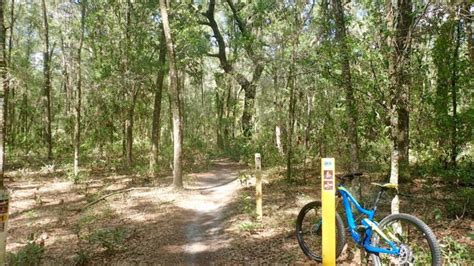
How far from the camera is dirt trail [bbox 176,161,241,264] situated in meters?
6.65

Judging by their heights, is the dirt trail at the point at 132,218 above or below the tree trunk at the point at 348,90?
below

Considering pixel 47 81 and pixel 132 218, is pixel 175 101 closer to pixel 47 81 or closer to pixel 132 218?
pixel 132 218

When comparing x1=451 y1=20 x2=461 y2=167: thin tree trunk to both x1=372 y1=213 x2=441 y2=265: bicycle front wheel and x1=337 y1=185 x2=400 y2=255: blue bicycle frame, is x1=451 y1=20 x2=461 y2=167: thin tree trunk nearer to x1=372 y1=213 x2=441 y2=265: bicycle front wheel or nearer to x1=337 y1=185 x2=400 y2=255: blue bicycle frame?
x1=372 y1=213 x2=441 y2=265: bicycle front wheel

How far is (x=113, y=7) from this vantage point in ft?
52.4

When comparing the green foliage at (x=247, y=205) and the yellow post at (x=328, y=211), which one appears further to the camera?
the green foliage at (x=247, y=205)

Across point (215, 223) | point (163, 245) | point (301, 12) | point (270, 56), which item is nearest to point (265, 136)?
point (270, 56)

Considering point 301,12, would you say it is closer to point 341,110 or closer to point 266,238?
point 341,110

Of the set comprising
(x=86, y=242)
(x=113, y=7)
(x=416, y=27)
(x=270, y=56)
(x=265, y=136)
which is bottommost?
(x=86, y=242)

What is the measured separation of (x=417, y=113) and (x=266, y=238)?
7.15m

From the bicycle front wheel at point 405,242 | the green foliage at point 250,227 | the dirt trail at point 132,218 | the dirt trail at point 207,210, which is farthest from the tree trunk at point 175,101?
Result: the bicycle front wheel at point 405,242

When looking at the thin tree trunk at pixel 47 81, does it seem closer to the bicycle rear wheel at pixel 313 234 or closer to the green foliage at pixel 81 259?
the green foliage at pixel 81 259

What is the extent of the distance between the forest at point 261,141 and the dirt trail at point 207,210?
0.05 m

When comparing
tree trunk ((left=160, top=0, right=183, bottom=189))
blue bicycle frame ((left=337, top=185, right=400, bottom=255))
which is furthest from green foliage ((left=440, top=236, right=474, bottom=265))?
tree trunk ((left=160, top=0, right=183, bottom=189))

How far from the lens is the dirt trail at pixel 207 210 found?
6647mm
